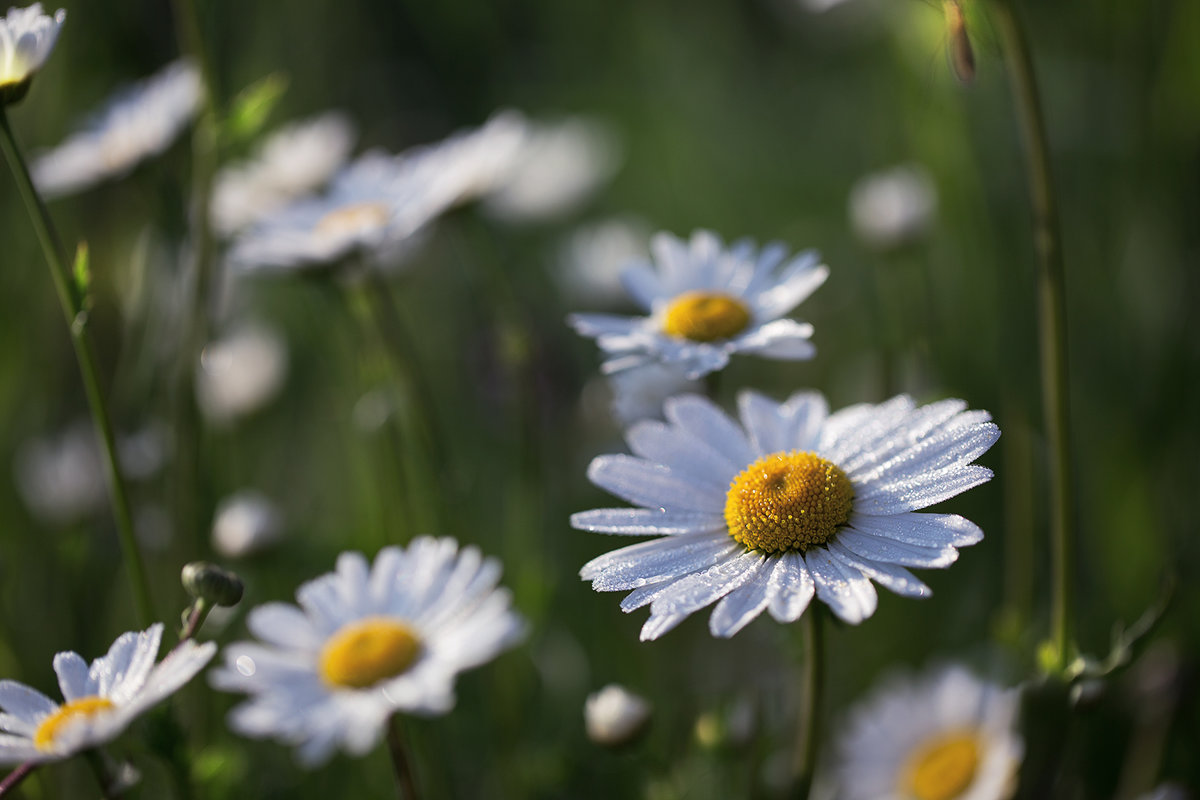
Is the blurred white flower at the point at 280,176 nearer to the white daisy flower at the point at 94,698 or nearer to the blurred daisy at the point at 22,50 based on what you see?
the blurred daisy at the point at 22,50

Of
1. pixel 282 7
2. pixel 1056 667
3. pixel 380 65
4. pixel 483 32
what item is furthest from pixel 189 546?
pixel 380 65

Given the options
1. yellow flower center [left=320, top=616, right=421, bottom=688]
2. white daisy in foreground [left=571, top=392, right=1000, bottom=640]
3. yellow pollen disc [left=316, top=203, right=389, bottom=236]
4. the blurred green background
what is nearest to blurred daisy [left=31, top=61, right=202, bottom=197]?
the blurred green background

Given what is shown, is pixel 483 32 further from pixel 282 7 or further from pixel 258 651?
pixel 258 651

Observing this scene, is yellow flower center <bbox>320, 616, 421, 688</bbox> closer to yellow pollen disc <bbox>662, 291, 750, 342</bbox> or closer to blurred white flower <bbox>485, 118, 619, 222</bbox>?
yellow pollen disc <bbox>662, 291, 750, 342</bbox>

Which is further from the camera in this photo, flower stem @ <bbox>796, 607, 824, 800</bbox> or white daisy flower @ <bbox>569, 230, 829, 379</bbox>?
white daisy flower @ <bbox>569, 230, 829, 379</bbox>

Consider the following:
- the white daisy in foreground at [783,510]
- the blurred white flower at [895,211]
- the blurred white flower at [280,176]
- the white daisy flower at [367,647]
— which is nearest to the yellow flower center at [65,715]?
the white daisy flower at [367,647]

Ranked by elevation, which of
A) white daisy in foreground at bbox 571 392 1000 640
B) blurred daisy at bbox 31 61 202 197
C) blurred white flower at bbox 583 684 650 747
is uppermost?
blurred daisy at bbox 31 61 202 197

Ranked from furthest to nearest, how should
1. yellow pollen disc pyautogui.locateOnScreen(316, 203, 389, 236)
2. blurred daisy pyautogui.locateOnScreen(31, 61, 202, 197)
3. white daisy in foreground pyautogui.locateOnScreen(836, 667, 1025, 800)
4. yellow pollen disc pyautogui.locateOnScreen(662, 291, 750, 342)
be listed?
blurred daisy pyautogui.locateOnScreen(31, 61, 202, 197) → yellow pollen disc pyautogui.locateOnScreen(316, 203, 389, 236) → white daisy in foreground pyautogui.locateOnScreen(836, 667, 1025, 800) → yellow pollen disc pyautogui.locateOnScreen(662, 291, 750, 342)
